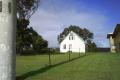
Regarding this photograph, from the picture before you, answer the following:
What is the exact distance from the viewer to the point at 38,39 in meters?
61.9

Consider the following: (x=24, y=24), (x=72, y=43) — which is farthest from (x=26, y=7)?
(x=72, y=43)

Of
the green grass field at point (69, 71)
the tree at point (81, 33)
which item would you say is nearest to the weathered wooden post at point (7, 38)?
the green grass field at point (69, 71)

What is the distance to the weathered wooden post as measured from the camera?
760cm

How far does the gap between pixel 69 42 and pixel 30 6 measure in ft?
107

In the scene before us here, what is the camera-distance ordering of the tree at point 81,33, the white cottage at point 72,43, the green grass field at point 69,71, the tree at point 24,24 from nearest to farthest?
1. the green grass field at point 69,71
2. the tree at point 24,24
3. the white cottage at point 72,43
4. the tree at point 81,33

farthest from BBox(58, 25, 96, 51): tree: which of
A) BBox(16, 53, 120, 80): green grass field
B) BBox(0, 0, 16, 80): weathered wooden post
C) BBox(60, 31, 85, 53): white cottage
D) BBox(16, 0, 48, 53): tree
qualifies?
BBox(0, 0, 16, 80): weathered wooden post

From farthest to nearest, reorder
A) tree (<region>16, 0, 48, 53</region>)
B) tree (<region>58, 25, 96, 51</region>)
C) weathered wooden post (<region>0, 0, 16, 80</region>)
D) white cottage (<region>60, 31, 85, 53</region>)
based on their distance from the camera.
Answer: tree (<region>58, 25, 96, 51</region>)
white cottage (<region>60, 31, 85, 53</region>)
tree (<region>16, 0, 48, 53</region>)
weathered wooden post (<region>0, 0, 16, 80</region>)

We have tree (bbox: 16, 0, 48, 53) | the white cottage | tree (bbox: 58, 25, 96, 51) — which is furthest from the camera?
tree (bbox: 58, 25, 96, 51)

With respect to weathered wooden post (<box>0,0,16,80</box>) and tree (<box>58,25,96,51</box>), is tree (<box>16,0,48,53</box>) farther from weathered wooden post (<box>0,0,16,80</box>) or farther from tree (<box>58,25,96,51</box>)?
tree (<box>58,25,96,51</box>)

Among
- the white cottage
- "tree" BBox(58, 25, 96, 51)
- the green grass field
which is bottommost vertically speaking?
the green grass field

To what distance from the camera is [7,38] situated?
7.74 metres

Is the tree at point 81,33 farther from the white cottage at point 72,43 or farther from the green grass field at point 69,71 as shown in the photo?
the green grass field at point 69,71

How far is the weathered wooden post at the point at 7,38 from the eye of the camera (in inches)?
299

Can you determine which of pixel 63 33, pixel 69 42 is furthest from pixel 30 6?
pixel 63 33
